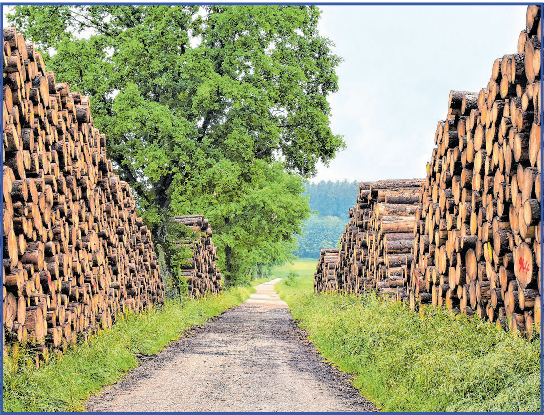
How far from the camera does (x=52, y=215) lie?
809cm

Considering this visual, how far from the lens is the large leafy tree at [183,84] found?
17719 millimetres

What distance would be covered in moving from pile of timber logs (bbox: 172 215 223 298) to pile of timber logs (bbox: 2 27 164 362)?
822 cm

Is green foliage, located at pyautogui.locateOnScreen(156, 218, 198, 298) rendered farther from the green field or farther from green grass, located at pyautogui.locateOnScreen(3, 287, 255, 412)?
the green field

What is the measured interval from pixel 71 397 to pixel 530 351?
4.37m

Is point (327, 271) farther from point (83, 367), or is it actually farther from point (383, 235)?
point (83, 367)

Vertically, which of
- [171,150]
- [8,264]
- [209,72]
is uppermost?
[209,72]

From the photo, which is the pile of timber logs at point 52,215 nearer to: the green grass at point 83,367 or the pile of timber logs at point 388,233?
the green grass at point 83,367

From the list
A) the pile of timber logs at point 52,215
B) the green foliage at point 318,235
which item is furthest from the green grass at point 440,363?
the green foliage at point 318,235

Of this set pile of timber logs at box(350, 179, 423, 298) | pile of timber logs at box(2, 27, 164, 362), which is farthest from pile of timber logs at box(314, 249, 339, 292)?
pile of timber logs at box(2, 27, 164, 362)

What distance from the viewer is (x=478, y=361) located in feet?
18.0

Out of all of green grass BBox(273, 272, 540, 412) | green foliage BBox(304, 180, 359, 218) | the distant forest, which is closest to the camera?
green grass BBox(273, 272, 540, 412)

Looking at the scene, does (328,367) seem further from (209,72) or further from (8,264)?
(209,72)

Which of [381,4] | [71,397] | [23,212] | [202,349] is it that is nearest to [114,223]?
[202,349]

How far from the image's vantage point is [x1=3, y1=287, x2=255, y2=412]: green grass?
557cm
